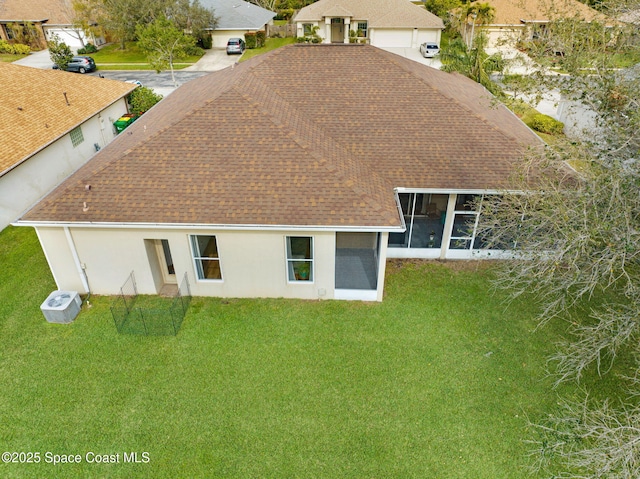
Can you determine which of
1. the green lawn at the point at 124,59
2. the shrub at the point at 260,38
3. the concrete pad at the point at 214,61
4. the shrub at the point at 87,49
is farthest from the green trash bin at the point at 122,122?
the shrub at the point at 87,49

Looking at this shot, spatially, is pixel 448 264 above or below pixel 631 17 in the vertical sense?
below

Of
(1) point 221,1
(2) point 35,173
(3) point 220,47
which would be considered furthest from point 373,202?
(1) point 221,1

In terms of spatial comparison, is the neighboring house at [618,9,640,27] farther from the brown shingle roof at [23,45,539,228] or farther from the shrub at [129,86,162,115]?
the shrub at [129,86,162,115]

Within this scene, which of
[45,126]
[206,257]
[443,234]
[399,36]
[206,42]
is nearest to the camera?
[206,257]

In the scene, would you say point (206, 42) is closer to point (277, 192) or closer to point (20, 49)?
point (20, 49)

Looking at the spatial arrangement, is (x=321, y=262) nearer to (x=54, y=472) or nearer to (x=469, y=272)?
(x=469, y=272)

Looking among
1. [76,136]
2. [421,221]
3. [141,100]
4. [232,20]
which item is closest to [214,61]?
[232,20]
